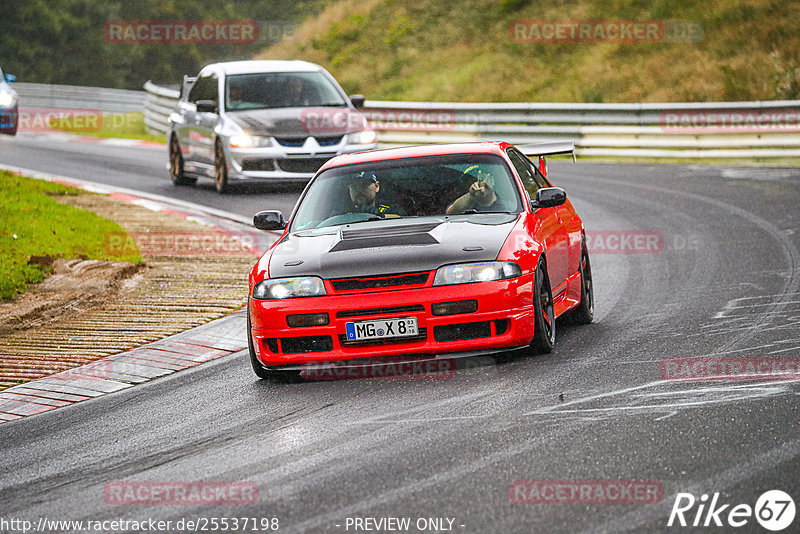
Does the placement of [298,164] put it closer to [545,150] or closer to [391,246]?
[545,150]

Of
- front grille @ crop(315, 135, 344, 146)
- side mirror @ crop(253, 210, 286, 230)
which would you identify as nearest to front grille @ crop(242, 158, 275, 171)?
front grille @ crop(315, 135, 344, 146)

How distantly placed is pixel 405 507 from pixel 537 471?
70 centimetres

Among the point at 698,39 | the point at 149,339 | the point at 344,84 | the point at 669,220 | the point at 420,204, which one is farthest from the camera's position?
the point at 344,84

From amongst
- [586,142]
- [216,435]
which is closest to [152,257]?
[216,435]

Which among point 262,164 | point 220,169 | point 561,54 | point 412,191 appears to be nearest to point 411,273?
point 412,191

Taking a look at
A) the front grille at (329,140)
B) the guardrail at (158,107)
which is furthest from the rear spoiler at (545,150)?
the guardrail at (158,107)

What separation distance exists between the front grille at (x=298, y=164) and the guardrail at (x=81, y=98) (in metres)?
21.0

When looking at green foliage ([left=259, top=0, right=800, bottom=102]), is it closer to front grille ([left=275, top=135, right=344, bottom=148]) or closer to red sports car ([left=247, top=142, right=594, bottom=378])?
front grille ([left=275, top=135, right=344, bottom=148])

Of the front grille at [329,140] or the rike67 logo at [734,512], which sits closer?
the rike67 logo at [734,512]

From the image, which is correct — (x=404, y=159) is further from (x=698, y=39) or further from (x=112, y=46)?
(x=112, y=46)

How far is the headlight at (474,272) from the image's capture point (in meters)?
7.67

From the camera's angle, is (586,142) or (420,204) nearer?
(420,204)

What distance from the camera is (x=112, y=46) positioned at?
223 ft

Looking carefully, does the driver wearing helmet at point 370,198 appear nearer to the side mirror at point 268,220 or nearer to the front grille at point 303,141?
the side mirror at point 268,220
